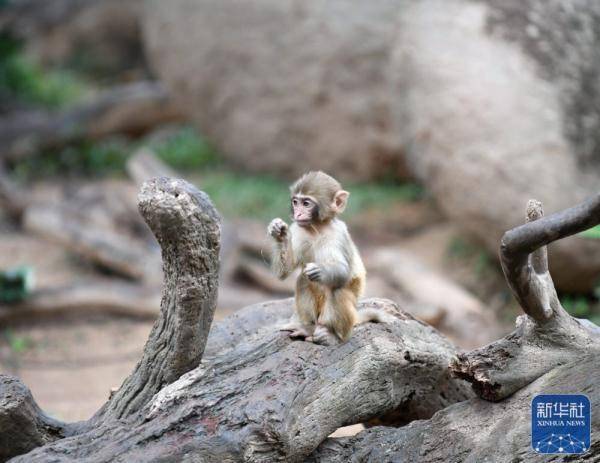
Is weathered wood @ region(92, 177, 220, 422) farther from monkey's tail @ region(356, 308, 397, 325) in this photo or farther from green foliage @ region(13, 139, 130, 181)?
green foliage @ region(13, 139, 130, 181)

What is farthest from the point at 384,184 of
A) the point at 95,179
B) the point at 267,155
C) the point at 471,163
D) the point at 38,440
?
the point at 38,440

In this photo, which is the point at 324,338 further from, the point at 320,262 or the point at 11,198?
the point at 11,198

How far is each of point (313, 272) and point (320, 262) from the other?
116 mm

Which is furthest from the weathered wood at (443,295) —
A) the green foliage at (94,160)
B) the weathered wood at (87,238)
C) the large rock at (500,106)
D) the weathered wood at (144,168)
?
the green foliage at (94,160)

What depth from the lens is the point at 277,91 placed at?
11.6 metres

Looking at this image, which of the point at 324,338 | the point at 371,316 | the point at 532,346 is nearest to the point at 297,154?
the point at 371,316

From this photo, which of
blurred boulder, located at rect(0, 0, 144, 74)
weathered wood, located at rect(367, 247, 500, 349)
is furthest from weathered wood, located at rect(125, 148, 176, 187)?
blurred boulder, located at rect(0, 0, 144, 74)

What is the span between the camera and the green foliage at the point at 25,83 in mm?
→ 13592

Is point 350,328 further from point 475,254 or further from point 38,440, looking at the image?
point 475,254

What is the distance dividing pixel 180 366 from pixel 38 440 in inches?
30.2

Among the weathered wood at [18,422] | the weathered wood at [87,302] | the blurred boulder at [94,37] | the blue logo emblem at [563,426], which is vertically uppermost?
the blurred boulder at [94,37]

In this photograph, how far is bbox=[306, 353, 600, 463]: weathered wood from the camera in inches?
142

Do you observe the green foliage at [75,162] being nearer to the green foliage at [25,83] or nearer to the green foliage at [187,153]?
the green foliage at [187,153]

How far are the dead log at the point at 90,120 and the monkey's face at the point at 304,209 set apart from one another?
29.4 ft
